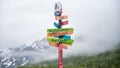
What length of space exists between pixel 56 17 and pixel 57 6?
2.17ft

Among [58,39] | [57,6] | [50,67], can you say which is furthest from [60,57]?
[50,67]

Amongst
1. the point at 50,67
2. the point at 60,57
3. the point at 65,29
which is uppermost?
the point at 65,29

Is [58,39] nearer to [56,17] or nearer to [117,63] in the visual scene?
[56,17]

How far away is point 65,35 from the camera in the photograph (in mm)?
23297

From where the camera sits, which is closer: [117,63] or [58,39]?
[58,39]

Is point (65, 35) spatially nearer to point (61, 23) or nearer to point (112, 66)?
point (61, 23)

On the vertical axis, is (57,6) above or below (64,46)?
above

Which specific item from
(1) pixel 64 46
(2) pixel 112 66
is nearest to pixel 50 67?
(2) pixel 112 66

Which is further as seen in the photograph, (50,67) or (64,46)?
(50,67)

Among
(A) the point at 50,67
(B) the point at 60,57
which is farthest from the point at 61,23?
(A) the point at 50,67

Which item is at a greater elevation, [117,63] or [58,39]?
[58,39]

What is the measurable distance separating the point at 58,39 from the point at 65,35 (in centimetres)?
54

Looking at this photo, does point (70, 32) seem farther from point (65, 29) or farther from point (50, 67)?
point (50, 67)

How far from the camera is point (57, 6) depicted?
23.3 metres
